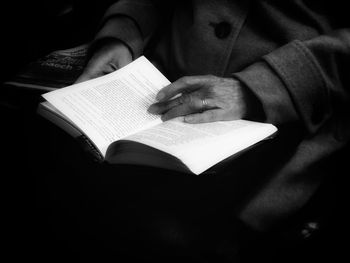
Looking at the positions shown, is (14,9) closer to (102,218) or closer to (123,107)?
(123,107)

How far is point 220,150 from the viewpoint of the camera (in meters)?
0.57

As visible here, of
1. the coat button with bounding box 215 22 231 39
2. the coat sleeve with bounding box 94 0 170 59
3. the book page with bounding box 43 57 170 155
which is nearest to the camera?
the book page with bounding box 43 57 170 155

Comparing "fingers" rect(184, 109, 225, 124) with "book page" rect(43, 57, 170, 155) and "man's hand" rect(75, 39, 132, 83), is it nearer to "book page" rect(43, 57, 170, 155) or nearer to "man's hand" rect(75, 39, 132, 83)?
"book page" rect(43, 57, 170, 155)

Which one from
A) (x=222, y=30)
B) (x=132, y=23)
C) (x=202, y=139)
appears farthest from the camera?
(x=132, y=23)

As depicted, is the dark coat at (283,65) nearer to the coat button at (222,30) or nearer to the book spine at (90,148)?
the coat button at (222,30)

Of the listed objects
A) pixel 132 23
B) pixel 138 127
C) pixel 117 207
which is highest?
pixel 132 23

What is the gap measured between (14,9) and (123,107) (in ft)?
2.64

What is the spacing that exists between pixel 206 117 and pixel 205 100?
0.05 meters

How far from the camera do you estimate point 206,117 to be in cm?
71

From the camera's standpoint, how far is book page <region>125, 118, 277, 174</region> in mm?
542

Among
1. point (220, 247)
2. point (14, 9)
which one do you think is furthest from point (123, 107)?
point (14, 9)

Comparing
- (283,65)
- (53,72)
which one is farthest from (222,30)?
(53,72)

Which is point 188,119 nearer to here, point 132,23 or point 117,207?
point 117,207

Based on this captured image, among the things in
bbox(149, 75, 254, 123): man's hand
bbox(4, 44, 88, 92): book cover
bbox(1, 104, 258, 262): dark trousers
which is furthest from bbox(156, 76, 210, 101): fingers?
bbox(4, 44, 88, 92): book cover
